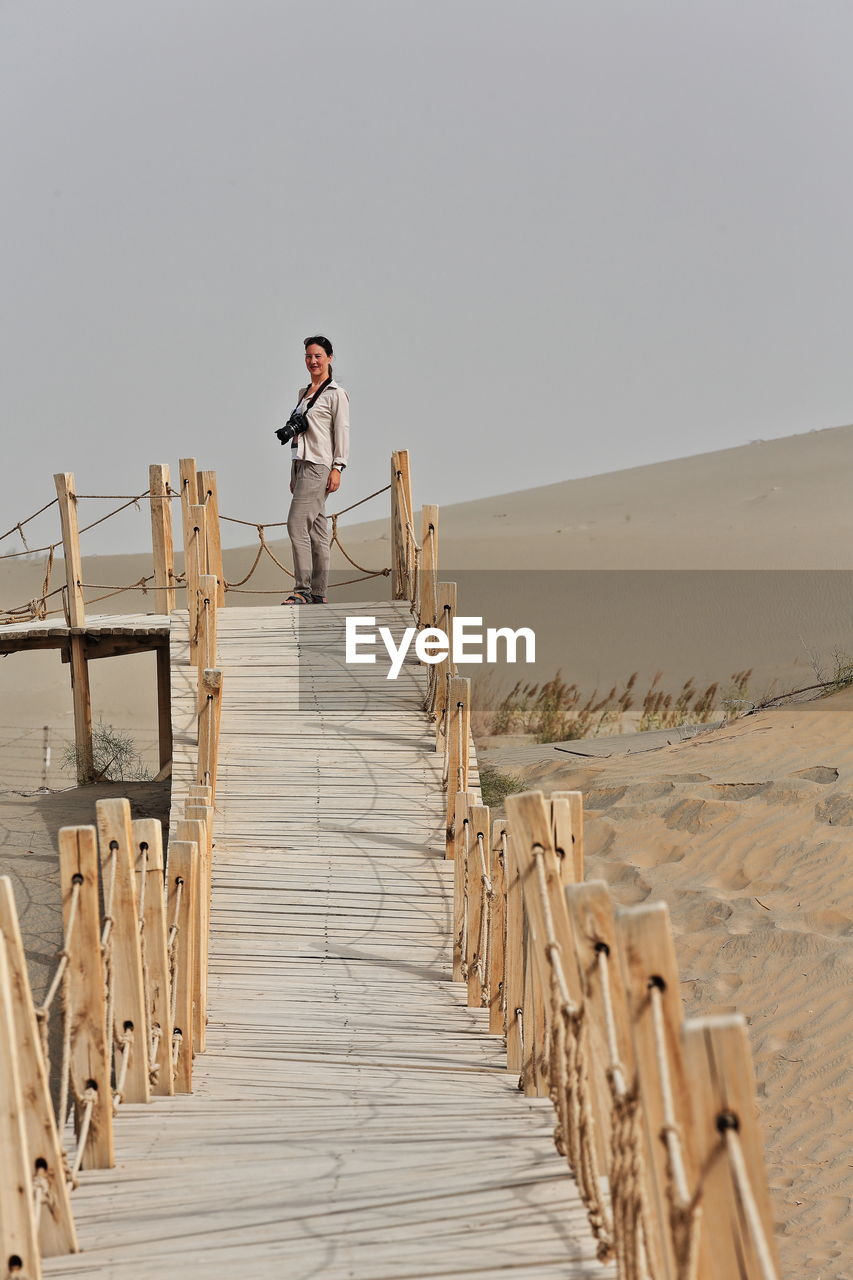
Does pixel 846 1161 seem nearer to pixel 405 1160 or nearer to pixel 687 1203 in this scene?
pixel 405 1160

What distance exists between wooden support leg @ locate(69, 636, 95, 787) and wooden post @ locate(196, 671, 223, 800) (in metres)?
4.95

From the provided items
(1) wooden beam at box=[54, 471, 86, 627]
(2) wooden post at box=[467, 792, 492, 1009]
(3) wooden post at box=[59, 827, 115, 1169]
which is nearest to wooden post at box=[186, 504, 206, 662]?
(1) wooden beam at box=[54, 471, 86, 627]

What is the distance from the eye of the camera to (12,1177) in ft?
8.19

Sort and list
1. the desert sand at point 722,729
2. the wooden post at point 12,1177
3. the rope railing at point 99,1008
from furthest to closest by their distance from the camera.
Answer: the desert sand at point 722,729, the rope railing at point 99,1008, the wooden post at point 12,1177

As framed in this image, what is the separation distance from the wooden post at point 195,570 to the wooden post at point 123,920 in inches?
199

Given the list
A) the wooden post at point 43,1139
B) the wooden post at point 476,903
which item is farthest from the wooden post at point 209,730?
the wooden post at point 43,1139

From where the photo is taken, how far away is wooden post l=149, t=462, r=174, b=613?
39.0ft

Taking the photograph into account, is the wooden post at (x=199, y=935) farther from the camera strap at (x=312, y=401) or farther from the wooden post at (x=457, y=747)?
the camera strap at (x=312, y=401)

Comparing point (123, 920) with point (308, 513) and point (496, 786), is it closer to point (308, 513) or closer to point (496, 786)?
point (308, 513)

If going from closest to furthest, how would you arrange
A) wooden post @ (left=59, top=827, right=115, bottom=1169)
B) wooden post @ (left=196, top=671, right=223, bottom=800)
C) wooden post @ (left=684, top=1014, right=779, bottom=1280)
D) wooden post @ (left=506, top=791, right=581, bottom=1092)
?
wooden post @ (left=684, top=1014, right=779, bottom=1280), wooden post @ (left=506, top=791, right=581, bottom=1092), wooden post @ (left=59, top=827, right=115, bottom=1169), wooden post @ (left=196, top=671, right=223, bottom=800)

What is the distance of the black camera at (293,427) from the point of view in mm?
9984

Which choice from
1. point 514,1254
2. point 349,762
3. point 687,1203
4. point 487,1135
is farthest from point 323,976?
point 687,1203

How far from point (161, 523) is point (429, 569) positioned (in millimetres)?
3818

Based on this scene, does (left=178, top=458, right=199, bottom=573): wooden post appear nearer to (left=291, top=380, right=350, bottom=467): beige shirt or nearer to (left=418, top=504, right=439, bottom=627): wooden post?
(left=291, top=380, right=350, bottom=467): beige shirt
